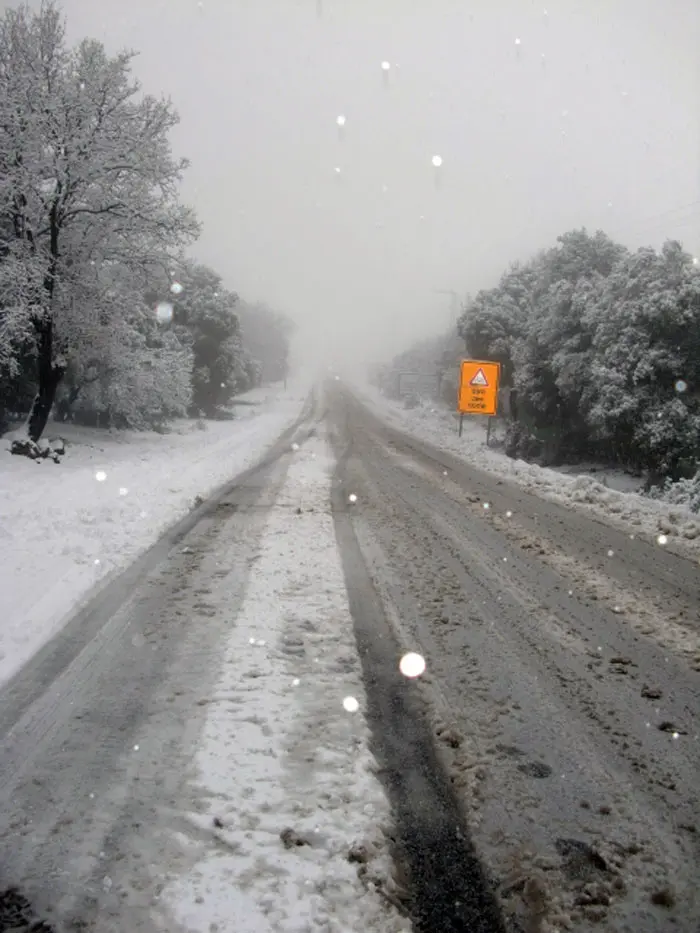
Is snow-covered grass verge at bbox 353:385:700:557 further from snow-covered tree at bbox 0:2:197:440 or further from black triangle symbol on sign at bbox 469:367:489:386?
snow-covered tree at bbox 0:2:197:440

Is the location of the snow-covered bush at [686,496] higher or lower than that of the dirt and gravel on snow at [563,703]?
higher

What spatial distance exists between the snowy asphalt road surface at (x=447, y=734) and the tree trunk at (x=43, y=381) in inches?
407

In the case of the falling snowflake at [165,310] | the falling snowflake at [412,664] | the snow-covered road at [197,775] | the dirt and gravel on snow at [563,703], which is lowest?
the snow-covered road at [197,775]

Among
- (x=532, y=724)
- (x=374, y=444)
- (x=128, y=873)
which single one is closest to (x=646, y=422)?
(x=374, y=444)

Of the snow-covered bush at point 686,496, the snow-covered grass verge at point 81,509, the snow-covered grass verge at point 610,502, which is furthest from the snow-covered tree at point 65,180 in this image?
the snow-covered bush at point 686,496

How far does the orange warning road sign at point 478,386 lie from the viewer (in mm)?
21359

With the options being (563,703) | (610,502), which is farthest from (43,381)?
(563,703)

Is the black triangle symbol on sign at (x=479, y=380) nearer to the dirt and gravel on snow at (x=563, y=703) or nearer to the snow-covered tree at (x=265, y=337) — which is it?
the dirt and gravel on snow at (x=563, y=703)

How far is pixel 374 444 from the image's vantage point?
19844 mm

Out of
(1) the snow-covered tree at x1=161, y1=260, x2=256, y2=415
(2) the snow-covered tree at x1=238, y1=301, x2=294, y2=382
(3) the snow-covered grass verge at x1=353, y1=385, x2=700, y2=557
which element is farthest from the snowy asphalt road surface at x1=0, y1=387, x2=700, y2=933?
(2) the snow-covered tree at x1=238, y1=301, x2=294, y2=382

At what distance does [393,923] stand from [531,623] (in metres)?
3.26

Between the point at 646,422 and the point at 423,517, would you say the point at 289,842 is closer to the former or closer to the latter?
the point at 423,517

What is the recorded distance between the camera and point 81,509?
8758 millimetres

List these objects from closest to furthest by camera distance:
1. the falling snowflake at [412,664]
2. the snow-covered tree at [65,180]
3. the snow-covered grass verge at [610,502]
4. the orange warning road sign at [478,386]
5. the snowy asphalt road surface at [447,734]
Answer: the snowy asphalt road surface at [447,734], the falling snowflake at [412,664], the snow-covered grass verge at [610,502], the snow-covered tree at [65,180], the orange warning road sign at [478,386]
